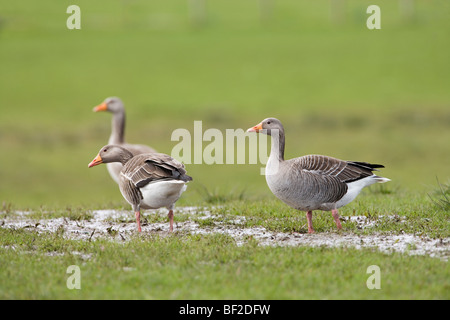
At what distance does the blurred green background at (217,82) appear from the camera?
84.0 ft

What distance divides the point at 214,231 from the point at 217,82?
2629 cm

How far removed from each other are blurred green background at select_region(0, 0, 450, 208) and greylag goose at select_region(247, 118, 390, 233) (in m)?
12.8

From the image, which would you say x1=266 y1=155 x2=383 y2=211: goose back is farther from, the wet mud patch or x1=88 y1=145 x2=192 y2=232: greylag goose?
x1=88 y1=145 x2=192 y2=232: greylag goose

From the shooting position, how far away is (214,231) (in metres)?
9.93

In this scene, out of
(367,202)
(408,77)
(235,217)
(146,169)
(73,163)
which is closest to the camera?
(146,169)

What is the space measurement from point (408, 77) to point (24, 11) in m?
26.3

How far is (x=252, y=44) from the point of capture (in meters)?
38.9

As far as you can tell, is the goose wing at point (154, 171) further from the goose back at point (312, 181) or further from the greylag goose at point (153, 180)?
the goose back at point (312, 181)

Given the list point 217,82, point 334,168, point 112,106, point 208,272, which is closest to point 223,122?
point 217,82

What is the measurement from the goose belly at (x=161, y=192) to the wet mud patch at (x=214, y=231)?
19.6 inches

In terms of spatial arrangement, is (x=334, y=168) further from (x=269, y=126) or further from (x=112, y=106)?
(x=112, y=106)
